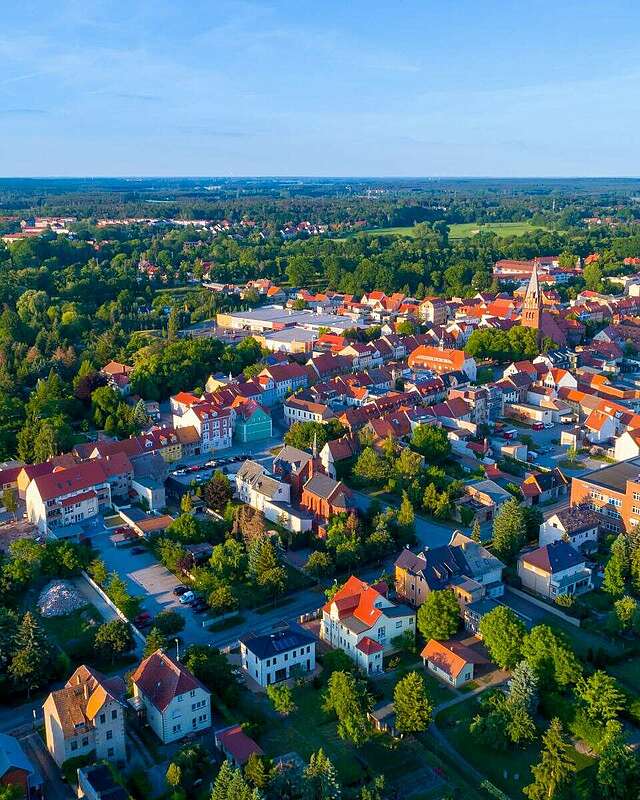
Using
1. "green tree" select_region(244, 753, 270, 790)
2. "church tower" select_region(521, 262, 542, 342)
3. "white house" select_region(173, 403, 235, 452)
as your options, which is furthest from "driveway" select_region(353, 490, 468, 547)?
"church tower" select_region(521, 262, 542, 342)

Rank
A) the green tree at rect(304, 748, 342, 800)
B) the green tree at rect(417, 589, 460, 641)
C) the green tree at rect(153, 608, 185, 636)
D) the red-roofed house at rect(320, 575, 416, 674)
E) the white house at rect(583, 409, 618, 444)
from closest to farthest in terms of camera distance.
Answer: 1. the green tree at rect(304, 748, 342, 800)
2. the red-roofed house at rect(320, 575, 416, 674)
3. the green tree at rect(417, 589, 460, 641)
4. the green tree at rect(153, 608, 185, 636)
5. the white house at rect(583, 409, 618, 444)

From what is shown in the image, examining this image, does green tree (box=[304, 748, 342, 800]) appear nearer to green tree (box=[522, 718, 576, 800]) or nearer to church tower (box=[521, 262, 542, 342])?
green tree (box=[522, 718, 576, 800])

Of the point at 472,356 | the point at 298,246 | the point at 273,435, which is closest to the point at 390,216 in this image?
the point at 298,246

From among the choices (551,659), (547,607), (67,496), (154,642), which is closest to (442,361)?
(547,607)

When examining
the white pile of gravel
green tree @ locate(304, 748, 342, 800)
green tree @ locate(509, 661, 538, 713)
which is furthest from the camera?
the white pile of gravel

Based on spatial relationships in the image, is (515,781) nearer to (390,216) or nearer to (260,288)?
(260,288)

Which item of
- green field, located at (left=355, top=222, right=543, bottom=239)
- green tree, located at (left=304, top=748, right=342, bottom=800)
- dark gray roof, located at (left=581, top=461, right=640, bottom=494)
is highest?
green field, located at (left=355, top=222, right=543, bottom=239)

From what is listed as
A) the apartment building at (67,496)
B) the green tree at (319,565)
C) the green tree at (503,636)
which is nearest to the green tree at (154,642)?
the green tree at (319,565)
